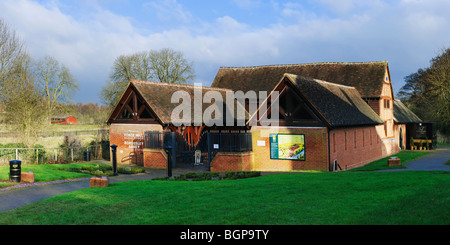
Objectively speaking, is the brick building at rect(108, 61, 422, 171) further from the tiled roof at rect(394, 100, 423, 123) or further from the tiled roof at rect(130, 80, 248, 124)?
the tiled roof at rect(394, 100, 423, 123)

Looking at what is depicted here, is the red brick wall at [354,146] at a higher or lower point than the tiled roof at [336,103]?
lower

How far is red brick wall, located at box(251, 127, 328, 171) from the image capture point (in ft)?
81.6

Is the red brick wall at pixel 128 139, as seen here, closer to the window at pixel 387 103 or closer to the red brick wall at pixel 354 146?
the red brick wall at pixel 354 146

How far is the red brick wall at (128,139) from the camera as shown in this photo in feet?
99.1

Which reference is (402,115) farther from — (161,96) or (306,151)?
(161,96)

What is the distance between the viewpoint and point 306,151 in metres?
25.4

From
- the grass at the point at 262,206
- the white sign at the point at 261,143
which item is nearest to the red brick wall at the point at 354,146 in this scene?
the white sign at the point at 261,143

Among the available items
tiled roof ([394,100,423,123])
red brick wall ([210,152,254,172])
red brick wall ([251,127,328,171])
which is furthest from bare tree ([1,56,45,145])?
tiled roof ([394,100,423,123])

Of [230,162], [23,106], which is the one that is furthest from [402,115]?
[23,106]

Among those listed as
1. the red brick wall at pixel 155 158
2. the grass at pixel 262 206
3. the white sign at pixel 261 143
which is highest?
the white sign at pixel 261 143

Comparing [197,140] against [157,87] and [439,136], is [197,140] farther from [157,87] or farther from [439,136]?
[439,136]

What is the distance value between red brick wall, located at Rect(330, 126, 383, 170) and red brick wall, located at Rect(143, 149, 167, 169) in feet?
37.7

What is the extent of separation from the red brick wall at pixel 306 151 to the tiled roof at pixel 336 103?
1400 millimetres
